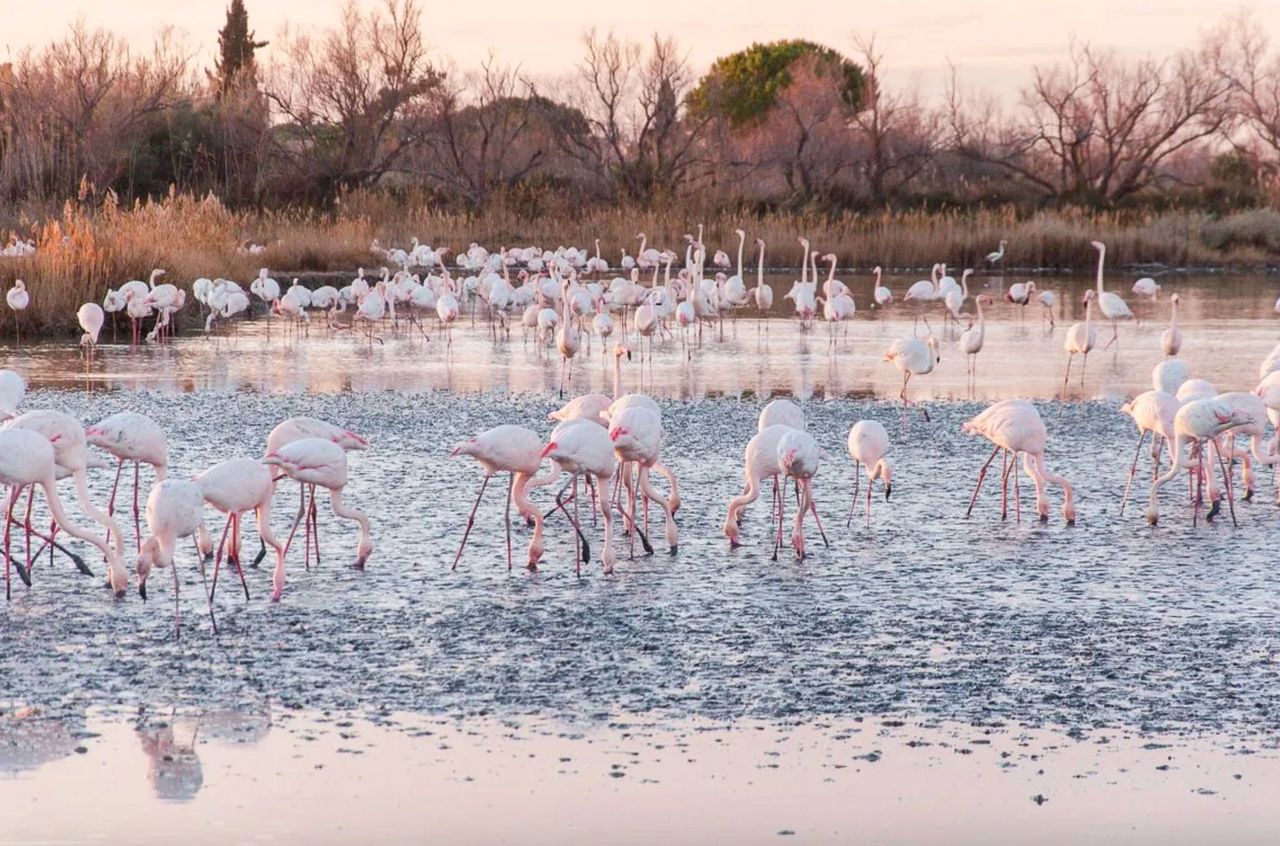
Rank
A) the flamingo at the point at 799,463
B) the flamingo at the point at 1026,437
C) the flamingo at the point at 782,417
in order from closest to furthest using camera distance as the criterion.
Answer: the flamingo at the point at 799,463, the flamingo at the point at 1026,437, the flamingo at the point at 782,417

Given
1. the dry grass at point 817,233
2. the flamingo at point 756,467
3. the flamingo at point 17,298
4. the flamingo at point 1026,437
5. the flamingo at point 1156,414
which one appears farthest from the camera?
the dry grass at point 817,233

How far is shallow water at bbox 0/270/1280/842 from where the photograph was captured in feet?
14.6

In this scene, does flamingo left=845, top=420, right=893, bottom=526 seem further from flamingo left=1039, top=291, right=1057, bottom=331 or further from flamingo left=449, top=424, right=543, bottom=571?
flamingo left=1039, top=291, right=1057, bottom=331

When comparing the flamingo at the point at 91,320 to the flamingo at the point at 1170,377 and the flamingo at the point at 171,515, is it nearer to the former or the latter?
the flamingo at the point at 1170,377

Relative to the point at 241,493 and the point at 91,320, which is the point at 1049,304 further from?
the point at 241,493

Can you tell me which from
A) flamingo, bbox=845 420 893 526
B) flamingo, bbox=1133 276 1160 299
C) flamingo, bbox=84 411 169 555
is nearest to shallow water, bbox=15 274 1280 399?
flamingo, bbox=1133 276 1160 299

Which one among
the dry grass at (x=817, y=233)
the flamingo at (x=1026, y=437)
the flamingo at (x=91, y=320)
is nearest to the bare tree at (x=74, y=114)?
the dry grass at (x=817, y=233)

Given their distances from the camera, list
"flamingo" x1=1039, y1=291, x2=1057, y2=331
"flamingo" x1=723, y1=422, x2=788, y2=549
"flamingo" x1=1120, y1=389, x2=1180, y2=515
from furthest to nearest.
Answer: "flamingo" x1=1039, y1=291, x2=1057, y2=331 < "flamingo" x1=1120, y1=389, x2=1180, y2=515 < "flamingo" x1=723, y1=422, x2=788, y2=549

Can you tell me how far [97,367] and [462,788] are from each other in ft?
40.7

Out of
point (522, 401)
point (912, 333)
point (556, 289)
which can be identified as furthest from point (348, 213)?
point (522, 401)

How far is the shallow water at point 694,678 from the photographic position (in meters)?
4.45

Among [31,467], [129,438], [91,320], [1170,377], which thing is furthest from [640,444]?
[91,320]

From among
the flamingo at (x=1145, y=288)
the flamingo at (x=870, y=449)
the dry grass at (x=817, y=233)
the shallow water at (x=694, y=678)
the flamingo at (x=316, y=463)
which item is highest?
the dry grass at (x=817, y=233)

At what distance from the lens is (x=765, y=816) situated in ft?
14.4
